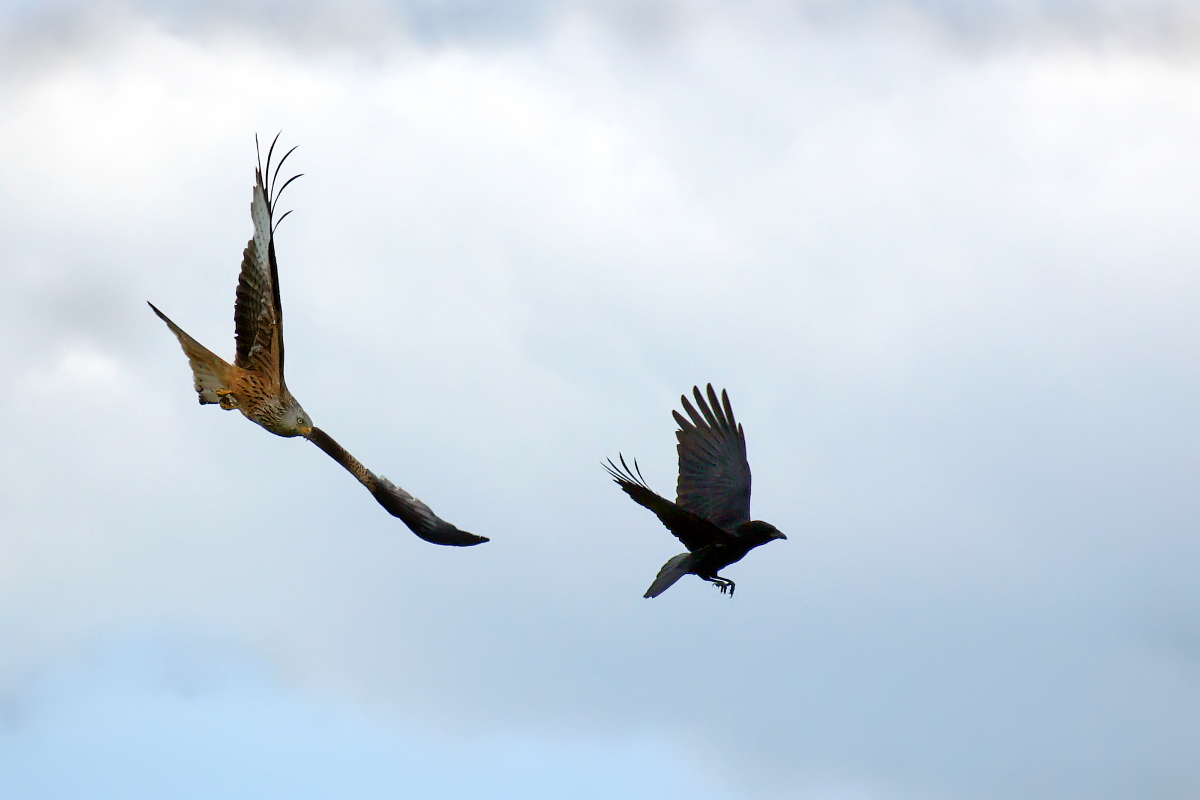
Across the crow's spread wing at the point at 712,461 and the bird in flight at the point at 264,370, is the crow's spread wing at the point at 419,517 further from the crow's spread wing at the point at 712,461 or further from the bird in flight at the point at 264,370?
the crow's spread wing at the point at 712,461

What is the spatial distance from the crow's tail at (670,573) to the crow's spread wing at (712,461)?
160cm

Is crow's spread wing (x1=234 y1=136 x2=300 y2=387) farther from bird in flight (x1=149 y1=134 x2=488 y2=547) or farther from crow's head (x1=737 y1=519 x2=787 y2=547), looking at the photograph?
crow's head (x1=737 y1=519 x2=787 y2=547)

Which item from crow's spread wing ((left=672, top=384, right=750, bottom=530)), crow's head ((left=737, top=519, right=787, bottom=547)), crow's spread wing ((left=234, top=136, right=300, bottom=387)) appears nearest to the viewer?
crow's spread wing ((left=234, top=136, right=300, bottom=387))

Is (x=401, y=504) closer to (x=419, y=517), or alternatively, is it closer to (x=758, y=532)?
(x=419, y=517)

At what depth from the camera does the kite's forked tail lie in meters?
16.7

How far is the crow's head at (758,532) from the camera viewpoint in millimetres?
19297

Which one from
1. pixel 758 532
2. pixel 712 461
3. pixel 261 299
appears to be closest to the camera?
pixel 261 299

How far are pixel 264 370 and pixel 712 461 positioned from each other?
647cm

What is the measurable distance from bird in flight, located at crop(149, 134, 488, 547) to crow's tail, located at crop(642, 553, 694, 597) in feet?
8.08

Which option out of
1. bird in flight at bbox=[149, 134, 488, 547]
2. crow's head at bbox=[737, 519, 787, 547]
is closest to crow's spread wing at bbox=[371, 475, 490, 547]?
bird in flight at bbox=[149, 134, 488, 547]

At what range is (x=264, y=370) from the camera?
1706cm

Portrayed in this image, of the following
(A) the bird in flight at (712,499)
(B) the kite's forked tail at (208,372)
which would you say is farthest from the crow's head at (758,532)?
(B) the kite's forked tail at (208,372)

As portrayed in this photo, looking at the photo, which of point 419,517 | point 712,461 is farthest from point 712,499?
point 419,517

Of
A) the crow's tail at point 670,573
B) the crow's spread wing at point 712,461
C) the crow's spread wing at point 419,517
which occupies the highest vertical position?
the crow's spread wing at point 712,461
